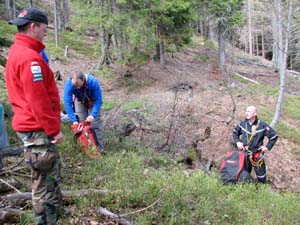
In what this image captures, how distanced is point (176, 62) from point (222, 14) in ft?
11.9

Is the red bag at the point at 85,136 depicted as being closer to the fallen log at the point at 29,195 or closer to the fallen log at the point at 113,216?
the fallen log at the point at 29,195

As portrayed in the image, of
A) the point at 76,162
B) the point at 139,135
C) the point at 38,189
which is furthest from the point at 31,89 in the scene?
the point at 139,135

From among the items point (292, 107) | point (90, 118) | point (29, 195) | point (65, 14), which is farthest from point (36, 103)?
point (65, 14)

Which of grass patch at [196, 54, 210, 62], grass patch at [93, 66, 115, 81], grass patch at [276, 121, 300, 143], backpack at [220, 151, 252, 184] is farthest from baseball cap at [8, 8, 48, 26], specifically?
grass patch at [196, 54, 210, 62]

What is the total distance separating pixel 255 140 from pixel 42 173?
4.89 meters

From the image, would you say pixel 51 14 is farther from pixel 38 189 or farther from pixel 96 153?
pixel 38 189

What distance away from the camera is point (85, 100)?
630 cm

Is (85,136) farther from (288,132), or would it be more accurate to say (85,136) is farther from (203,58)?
(203,58)

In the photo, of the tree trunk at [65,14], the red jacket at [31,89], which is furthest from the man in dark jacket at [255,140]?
the tree trunk at [65,14]

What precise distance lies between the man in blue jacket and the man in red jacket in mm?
2712

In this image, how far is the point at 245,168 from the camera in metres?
7.03

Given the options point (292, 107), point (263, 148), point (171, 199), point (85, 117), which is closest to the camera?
point (171, 199)

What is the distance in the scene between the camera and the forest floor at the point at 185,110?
8.80 m

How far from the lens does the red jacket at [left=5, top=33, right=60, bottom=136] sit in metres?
2.96
